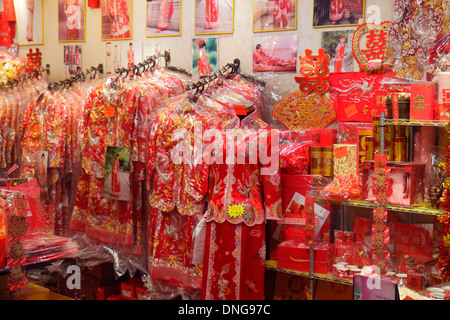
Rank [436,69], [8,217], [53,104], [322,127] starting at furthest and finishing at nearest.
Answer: [53,104] → [322,127] → [436,69] → [8,217]

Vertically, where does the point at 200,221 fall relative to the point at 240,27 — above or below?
below

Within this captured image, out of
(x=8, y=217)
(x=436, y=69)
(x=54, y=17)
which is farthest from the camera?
(x=54, y=17)

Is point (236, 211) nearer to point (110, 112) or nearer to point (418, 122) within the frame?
point (418, 122)

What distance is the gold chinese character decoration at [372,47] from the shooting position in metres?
2.88

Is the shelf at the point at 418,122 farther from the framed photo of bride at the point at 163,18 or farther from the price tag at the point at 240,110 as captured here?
the framed photo of bride at the point at 163,18

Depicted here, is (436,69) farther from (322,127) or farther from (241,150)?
(241,150)

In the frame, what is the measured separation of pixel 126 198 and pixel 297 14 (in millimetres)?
1764

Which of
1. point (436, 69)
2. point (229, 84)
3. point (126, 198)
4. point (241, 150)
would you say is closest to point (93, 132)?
point (126, 198)

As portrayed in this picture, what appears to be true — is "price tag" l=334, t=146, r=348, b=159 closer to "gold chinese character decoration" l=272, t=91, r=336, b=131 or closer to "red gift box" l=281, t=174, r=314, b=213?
"red gift box" l=281, t=174, r=314, b=213

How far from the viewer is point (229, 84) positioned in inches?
138

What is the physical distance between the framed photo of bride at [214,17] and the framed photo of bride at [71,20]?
1.25 m

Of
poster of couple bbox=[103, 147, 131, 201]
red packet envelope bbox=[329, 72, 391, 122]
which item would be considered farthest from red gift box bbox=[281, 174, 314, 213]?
poster of couple bbox=[103, 147, 131, 201]

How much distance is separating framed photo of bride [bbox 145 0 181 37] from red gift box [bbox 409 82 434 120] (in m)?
2.15

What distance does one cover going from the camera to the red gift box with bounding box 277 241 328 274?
113 inches
